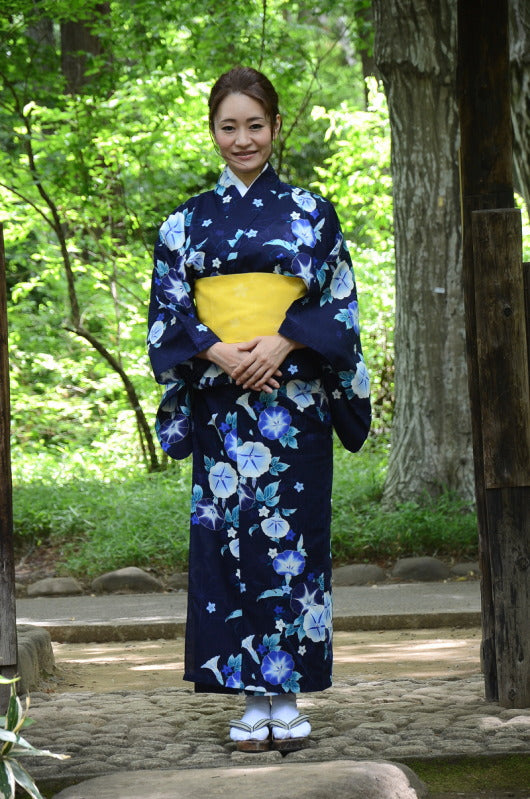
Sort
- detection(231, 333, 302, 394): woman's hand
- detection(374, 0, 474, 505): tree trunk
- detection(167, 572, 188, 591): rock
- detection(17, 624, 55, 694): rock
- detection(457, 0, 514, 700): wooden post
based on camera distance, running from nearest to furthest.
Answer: detection(231, 333, 302, 394): woman's hand
detection(457, 0, 514, 700): wooden post
detection(17, 624, 55, 694): rock
detection(167, 572, 188, 591): rock
detection(374, 0, 474, 505): tree trunk

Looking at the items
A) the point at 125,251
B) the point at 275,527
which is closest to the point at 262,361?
the point at 275,527

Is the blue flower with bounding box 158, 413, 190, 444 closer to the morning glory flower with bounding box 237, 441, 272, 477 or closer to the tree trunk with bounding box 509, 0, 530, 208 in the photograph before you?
the morning glory flower with bounding box 237, 441, 272, 477

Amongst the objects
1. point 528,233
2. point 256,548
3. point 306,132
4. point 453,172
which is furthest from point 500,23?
point 306,132

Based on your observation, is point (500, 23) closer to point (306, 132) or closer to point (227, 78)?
point (227, 78)

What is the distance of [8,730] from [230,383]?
1444 millimetres

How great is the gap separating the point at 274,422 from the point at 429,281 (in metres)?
4.93

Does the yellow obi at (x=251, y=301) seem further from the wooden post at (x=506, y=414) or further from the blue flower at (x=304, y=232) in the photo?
the wooden post at (x=506, y=414)

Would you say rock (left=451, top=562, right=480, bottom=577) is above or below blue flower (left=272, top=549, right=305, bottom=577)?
below

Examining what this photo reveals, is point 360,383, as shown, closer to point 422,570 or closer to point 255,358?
point 255,358

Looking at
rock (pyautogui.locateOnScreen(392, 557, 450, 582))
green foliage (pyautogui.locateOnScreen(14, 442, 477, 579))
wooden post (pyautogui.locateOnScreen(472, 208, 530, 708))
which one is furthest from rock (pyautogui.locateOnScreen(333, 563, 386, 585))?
wooden post (pyautogui.locateOnScreen(472, 208, 530, 708))

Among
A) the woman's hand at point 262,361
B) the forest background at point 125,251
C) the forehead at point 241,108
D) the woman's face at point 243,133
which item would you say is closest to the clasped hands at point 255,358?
the woman's hand at point 262,361

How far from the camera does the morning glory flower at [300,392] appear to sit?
10.4 ft

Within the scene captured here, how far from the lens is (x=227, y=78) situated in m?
3.24

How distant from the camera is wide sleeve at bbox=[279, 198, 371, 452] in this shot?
3.12 m
